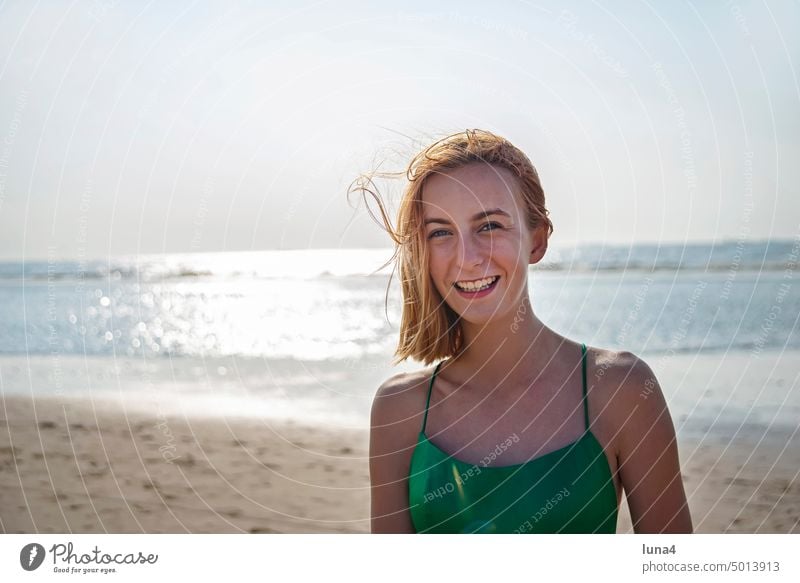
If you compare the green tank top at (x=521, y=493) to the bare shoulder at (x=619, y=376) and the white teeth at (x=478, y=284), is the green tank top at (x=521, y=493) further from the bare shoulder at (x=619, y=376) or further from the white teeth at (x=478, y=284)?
the white teeth at (x=478, y=284)

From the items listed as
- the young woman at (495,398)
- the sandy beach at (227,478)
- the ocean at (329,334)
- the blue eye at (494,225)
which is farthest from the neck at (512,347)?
the ocean at (329,334)

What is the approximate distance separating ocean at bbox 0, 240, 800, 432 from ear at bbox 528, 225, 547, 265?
11.8 feet

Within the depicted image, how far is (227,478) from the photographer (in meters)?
6.05

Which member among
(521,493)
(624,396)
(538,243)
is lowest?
(521,493)

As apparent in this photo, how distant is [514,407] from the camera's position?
2607 mm

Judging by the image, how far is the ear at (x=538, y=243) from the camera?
2.69 meters

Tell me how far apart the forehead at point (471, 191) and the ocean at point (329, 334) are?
377cm

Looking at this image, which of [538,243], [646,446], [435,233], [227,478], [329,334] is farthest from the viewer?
[329,334]

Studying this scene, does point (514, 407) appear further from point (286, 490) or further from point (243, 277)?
point (243, 277)

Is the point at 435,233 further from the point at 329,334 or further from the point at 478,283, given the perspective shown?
the point at 329,334

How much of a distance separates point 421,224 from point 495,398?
1.89 ft

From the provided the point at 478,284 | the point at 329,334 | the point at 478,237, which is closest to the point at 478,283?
the point at 478,284

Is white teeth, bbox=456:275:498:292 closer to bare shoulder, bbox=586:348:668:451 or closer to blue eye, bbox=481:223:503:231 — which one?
blue eye, bbox=481:223:503:231
